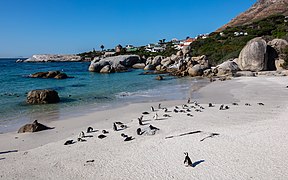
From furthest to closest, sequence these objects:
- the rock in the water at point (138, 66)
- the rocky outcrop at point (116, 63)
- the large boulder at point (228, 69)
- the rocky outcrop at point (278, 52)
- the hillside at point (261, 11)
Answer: the hillside at point (261, 11) → the rock in the water at point (138, 66) → the rocky outcrop at point (116, 63) → the large boulder at point (228, 69) → the rocky outcrop at point (278, 52)

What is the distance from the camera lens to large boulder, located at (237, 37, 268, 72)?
102 ft

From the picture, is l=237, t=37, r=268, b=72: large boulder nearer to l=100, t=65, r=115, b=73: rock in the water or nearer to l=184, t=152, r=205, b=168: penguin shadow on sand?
l=100, t=65, r=115, b=73: rock in the water

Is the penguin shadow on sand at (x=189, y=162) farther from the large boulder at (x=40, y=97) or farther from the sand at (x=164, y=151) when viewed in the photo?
the large boulder at (x=40, y=97)

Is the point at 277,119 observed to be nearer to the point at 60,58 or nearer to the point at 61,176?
the point at 61,176

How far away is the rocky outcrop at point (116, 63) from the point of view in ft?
172

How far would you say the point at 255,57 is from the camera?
103 feet

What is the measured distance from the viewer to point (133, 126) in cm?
1055

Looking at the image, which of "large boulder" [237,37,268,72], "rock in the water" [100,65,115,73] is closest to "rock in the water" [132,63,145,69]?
"rock in the water" [100,65,115,73]

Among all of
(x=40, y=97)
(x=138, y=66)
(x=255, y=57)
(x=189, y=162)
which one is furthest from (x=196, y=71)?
(x=189, y=162)

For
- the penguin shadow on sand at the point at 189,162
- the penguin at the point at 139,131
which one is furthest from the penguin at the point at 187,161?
the penguin at the point at 139,131

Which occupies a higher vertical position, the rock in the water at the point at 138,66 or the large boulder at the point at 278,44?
the large boulder at the point at 278,44

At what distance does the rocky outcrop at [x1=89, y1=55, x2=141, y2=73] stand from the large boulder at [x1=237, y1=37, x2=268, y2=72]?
25193 millimetres

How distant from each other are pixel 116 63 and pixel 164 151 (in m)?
49.5

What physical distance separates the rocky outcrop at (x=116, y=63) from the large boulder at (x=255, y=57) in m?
25.2
